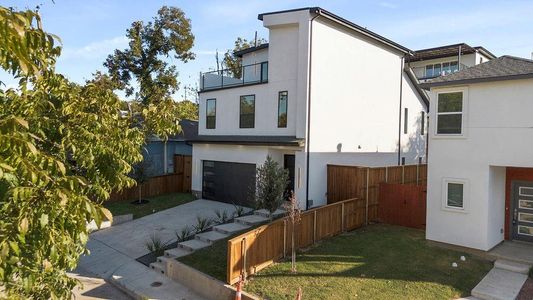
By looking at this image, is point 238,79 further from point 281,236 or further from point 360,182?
point 281,236

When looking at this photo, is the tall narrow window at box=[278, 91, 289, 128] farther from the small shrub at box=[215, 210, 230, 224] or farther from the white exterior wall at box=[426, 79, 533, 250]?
the white exterior wall at box=[426, 79, 533, 250]

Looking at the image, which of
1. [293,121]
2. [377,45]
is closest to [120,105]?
[293,121]

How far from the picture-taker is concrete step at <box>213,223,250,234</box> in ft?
50.0

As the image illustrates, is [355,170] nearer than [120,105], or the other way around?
[120,105]

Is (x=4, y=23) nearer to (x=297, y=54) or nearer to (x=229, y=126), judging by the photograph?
(x=297, y=54)

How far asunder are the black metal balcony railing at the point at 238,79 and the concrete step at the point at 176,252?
990 centimetres

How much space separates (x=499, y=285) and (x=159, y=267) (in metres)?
10.5

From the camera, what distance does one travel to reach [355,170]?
17.5 meters

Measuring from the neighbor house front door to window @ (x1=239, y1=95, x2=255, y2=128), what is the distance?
12406 millimetres

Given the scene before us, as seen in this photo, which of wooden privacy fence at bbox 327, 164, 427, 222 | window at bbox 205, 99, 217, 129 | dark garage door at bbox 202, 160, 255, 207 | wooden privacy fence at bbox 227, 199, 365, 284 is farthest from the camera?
window at bbox 205, 99, 217, 129

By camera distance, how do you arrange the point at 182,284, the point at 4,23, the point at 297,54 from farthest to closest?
the point at 297,54, the point at 182,284, the point at 4,23

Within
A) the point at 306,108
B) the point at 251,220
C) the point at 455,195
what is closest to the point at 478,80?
the point at 455,195

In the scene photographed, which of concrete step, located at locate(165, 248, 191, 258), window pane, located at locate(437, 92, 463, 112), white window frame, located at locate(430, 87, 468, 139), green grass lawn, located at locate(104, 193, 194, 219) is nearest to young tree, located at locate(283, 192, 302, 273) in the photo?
concrete step, located at locate(165, 248, 191, 258)

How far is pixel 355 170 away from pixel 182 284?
931 cm
